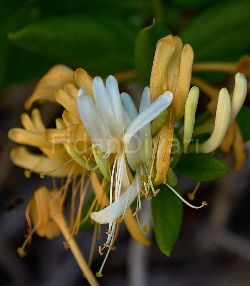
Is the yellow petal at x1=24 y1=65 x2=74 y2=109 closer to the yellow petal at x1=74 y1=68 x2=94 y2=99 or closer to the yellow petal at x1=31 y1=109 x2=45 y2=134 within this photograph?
the yellow petal at x1=31 y1=109 x2=45 y2=134

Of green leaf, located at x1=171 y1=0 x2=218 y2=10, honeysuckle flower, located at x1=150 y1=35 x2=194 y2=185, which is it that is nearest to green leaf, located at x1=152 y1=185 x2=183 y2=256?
honeysuckle flower, located at x1=150 y1=35 x2=194 y2=185

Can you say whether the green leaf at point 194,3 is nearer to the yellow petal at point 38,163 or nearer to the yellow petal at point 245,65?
the yellow petal at point 245,65

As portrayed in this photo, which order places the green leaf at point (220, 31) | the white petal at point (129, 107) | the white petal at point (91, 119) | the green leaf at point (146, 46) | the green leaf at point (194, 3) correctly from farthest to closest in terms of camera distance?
the green leaf at point (194, 3), the green leaf at point (220, 31), the green leaf at point (146, 46), the white petal at point (129, 107), the white petal at point (91, 119)

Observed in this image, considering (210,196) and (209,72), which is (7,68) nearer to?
(209,72)

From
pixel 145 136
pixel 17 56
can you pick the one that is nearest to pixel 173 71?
pixel 145 136

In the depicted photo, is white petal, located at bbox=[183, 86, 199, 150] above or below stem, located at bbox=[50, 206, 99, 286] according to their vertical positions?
above

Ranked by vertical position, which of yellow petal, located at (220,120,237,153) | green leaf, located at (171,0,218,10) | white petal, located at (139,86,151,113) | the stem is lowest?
the stem

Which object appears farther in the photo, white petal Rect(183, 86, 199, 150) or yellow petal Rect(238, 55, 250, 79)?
yellow petal Rect(238, 55, 250, 79)

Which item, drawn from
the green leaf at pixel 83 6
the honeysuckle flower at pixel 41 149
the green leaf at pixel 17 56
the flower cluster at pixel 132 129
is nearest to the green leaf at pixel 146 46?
the flower cluster at pixel 132 129
